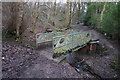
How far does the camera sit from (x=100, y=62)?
712 centimetres

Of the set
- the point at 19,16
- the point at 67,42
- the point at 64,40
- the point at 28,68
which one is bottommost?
the point at 28,68

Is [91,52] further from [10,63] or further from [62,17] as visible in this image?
[62,17]

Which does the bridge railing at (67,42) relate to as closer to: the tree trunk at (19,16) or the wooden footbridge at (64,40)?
the wooden footbridge at (64,40)

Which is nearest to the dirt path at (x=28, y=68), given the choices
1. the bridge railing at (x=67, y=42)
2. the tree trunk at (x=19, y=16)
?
the bridge railing at (x=67, y=42)

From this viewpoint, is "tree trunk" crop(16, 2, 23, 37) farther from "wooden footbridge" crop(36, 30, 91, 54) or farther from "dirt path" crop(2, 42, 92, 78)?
"dirt path" crop(2, 42, 92, 78)

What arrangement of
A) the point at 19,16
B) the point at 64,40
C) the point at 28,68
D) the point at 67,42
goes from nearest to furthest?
the point at 28,68, the point at 64,40, the point at 67,42, the point at 19,16

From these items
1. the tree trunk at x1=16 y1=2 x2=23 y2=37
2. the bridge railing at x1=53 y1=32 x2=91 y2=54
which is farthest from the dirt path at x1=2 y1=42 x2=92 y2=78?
the tree trunk at x1=16 y1=2 x2=23 y2=37

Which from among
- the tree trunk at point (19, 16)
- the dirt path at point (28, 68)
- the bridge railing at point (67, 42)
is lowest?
the dirt path at point (28, 68)

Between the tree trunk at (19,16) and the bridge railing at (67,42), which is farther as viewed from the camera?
the tree trunk at (19,16)

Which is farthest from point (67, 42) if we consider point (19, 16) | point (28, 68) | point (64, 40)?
point (19, 16)

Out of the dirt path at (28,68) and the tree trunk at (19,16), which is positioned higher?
the tree trunk at (19,16)

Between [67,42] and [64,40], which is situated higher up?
[64,40]

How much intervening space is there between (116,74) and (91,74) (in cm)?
144

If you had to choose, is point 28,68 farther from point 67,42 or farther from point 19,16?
point 19,16
